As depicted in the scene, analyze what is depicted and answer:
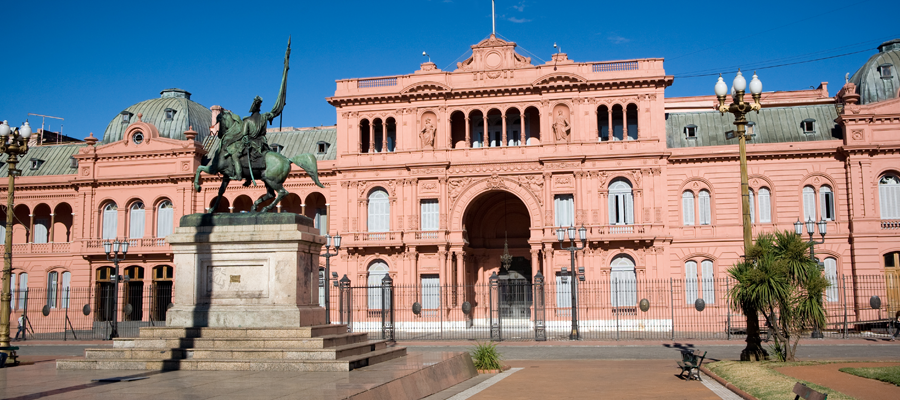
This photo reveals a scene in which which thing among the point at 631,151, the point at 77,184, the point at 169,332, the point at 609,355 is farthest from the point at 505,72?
the point at 169,332

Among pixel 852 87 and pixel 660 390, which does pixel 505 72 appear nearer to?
pixel 852 87

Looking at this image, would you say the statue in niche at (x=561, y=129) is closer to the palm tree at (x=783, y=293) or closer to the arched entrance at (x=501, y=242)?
the arched entrance at (x=501, y=242)

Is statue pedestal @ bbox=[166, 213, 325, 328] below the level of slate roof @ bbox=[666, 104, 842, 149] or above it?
below

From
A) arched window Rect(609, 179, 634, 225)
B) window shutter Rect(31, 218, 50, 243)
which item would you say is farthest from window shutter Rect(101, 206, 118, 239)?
arched window Rect(609, 179, 634, 225)

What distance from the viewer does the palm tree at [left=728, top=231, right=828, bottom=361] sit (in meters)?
17.6

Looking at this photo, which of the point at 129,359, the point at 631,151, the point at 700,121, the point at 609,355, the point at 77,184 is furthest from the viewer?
the point at 77,184

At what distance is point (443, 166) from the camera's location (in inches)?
1667

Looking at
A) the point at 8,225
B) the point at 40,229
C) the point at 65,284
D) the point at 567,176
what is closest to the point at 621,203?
the point at 567,176

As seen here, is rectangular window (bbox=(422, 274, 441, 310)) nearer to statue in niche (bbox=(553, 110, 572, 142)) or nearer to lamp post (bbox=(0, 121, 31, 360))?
statue in niche (bbox=(553, 110, 572, 142))

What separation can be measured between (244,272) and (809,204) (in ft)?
114

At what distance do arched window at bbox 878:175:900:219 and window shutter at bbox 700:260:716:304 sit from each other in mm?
9051

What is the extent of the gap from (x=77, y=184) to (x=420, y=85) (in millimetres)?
22965

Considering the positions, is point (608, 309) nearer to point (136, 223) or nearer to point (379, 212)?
point (379, 212)

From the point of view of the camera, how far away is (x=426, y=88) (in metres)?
43.1
